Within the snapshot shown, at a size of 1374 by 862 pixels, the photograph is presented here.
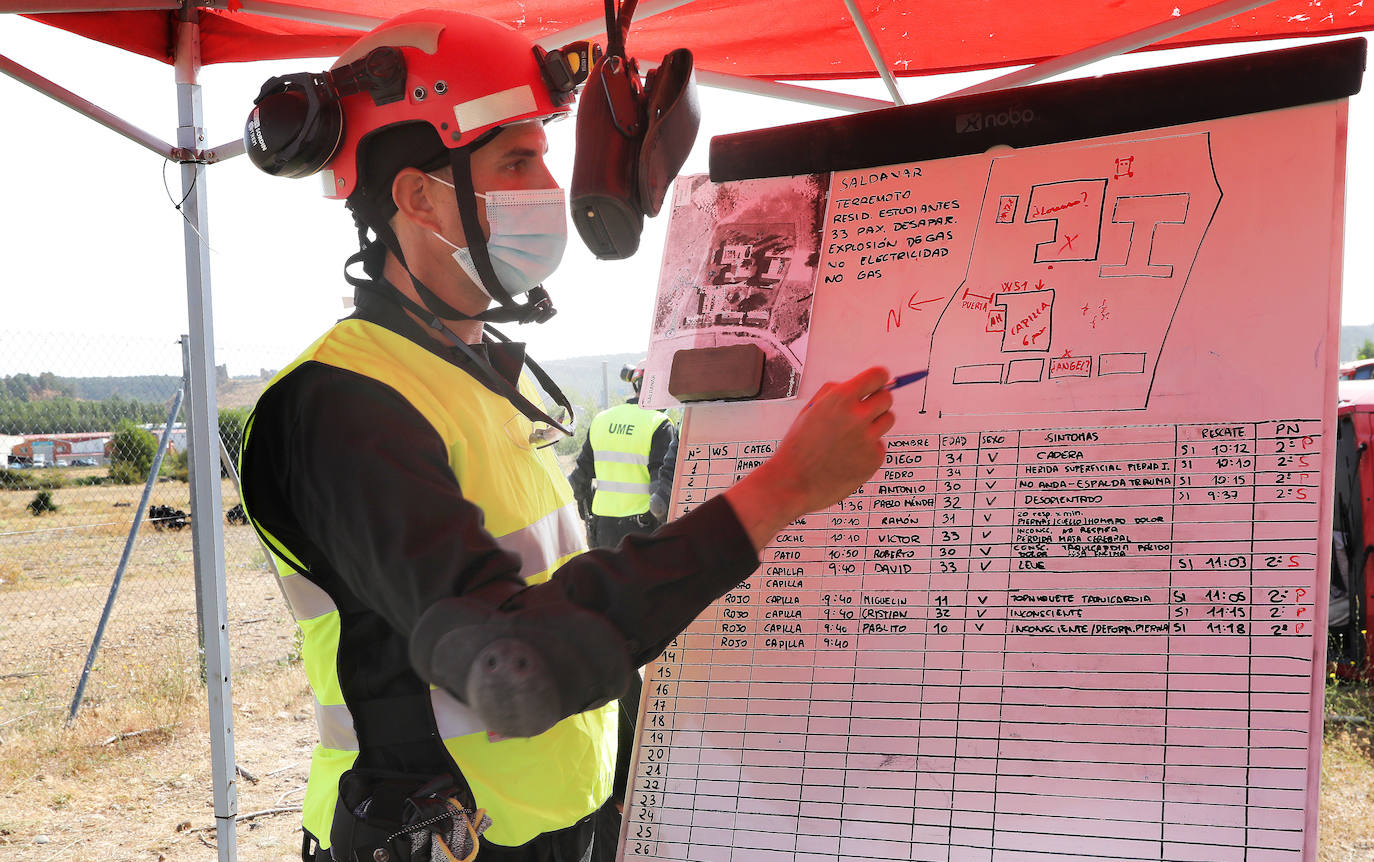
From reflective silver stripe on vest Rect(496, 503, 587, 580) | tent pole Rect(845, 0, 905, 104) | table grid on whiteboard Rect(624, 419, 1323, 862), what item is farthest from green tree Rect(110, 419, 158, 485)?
table grid on whiteboard Rect(624, 419, 1323, 862)

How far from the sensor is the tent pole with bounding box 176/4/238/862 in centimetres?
272

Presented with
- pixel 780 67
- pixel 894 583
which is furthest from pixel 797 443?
pixel 780 67

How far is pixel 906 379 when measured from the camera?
4.68 feet

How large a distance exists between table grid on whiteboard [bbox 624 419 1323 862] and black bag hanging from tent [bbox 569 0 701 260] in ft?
1.48

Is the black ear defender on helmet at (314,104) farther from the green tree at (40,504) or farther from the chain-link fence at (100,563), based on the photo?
the green tree at (40,504)

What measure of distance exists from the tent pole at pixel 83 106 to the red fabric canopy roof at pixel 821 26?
166mm

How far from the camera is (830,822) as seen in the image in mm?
1307

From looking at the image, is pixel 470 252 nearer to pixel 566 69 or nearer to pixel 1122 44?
pixel 566 69

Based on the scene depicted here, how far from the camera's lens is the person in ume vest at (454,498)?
99 cm

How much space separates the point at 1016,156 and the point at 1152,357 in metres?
0.40

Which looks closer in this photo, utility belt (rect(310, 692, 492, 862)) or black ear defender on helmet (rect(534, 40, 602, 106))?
utility belt (rect(310, 692, 492, 862))

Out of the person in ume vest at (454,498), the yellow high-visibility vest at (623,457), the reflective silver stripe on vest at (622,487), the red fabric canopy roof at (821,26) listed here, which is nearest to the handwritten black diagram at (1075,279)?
the person in ume vest at (454,498)

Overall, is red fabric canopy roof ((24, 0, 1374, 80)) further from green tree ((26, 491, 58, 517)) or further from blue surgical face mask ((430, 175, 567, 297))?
green tree ((26, 491, 58, 517))

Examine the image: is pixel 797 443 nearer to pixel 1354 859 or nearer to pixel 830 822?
pixel 830 822
